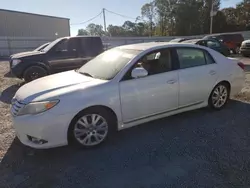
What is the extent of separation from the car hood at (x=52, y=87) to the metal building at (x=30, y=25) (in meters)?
29.4

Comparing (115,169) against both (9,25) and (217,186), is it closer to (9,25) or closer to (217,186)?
(217,186)

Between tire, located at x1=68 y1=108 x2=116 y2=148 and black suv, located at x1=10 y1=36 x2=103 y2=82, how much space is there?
492 cm

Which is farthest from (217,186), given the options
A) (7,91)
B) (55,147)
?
(7,91)

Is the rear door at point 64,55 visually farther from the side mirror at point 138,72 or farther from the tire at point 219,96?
the tire at point 219,96

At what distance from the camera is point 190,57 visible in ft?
14.7

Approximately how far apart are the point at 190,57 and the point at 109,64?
1.59 m

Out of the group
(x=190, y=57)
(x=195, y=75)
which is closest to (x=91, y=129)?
(x=195, y=75)

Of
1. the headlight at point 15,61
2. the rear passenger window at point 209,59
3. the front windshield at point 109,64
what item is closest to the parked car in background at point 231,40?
the rear passenger window at point 209,59

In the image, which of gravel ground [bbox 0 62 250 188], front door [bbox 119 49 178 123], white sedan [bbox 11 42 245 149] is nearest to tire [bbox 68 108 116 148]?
white sedan [bbox 11 42 245 149]

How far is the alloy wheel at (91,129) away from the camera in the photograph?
340cm

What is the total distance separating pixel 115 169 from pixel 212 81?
278cm

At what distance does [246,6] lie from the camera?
44.1m

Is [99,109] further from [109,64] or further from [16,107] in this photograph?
[16,107]

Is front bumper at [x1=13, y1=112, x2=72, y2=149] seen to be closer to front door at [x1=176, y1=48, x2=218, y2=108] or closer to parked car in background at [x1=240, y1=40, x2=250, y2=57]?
front door at [x1=176, y1=48, x2=218, y2=108]
